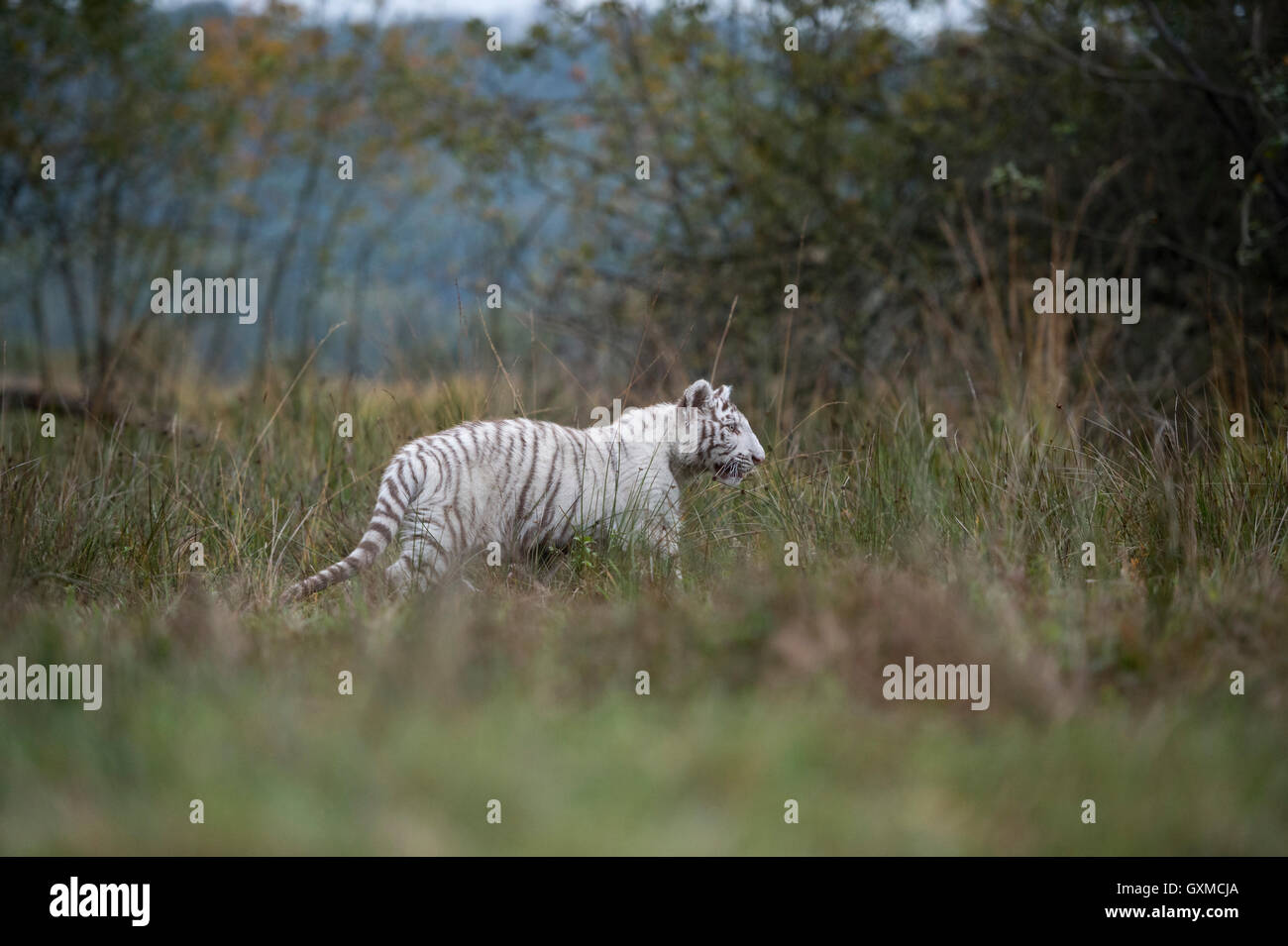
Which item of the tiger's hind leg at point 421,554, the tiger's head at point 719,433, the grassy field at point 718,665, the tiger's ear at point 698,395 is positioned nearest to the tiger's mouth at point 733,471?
the tiger's head at point 719,433

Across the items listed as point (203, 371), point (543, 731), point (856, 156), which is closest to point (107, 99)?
point (203, 371)

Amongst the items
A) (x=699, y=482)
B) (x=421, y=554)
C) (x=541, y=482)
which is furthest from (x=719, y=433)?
(x=421, y=554)

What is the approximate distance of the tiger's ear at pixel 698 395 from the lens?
17.4 ft

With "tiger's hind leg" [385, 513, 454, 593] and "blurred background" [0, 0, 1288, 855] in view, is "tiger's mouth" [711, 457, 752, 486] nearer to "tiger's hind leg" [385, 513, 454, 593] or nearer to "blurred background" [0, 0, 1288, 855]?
"blurred background" [0, 0, 1288, 855]

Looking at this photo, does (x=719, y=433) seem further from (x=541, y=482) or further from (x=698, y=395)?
(x=541, y=482)

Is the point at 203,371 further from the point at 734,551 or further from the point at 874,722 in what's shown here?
the point at 874,722

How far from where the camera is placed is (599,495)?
5.27 metres

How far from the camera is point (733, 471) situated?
5473 millimetres

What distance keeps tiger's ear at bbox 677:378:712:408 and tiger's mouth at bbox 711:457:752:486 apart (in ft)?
1.03

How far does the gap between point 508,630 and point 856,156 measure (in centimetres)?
720

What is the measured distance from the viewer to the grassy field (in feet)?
8.77

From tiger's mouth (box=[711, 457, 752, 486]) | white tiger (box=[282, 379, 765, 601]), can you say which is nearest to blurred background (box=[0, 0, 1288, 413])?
white tiger (box=[282, 379, 765, 601])

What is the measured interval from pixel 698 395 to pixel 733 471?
42 cm

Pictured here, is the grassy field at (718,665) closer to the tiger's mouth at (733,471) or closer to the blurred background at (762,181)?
the tiger's mouth at (733,471)
